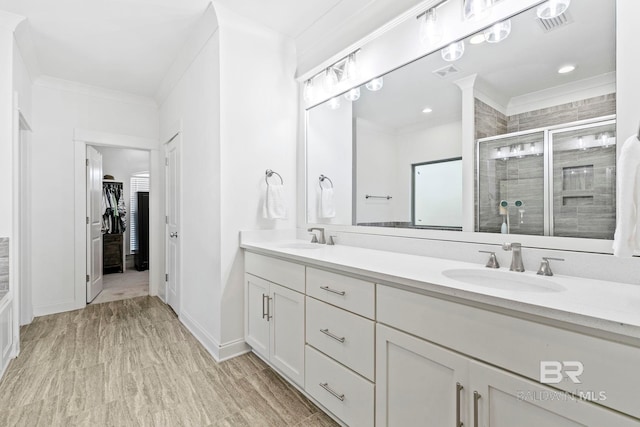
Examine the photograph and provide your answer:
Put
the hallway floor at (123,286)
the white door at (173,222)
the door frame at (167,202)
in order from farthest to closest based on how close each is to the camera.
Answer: the hallway floor at (123,286), the white door at (173,222), the door frame at (167,202)

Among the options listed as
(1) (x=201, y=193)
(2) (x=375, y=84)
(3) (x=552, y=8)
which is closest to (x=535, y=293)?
(3) (x=552, y=8)

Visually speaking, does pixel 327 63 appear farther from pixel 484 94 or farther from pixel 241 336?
pixel 241 336

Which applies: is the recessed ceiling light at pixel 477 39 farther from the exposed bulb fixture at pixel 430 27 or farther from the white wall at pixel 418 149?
→ the white wall at pixel 418 149

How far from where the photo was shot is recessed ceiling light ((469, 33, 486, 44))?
1569mm

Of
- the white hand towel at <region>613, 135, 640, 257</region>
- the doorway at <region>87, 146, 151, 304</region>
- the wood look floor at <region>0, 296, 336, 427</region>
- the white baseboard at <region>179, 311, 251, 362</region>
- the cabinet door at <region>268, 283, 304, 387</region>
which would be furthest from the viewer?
the doorway at <region>87, 146, 151, 304</region>

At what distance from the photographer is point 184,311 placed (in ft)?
9.87

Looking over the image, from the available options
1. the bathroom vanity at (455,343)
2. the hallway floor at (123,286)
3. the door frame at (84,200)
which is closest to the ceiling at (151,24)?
the door frame at (84,200)

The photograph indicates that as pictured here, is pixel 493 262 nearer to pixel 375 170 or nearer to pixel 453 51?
pixel 375 170

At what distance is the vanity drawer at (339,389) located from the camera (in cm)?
138

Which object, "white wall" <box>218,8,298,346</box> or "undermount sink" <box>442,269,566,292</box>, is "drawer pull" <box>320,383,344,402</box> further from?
"white wall" <box>218,8,298,346</box>

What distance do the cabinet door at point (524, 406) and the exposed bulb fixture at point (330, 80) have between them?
2.08 meters

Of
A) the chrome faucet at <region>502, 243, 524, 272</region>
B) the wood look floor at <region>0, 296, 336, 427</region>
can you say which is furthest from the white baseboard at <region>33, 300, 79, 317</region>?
the chrome faucet at <region>502, 243, 524, 272</region>

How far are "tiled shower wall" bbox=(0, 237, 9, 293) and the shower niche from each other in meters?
3.22

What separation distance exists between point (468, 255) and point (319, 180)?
1387 mm
